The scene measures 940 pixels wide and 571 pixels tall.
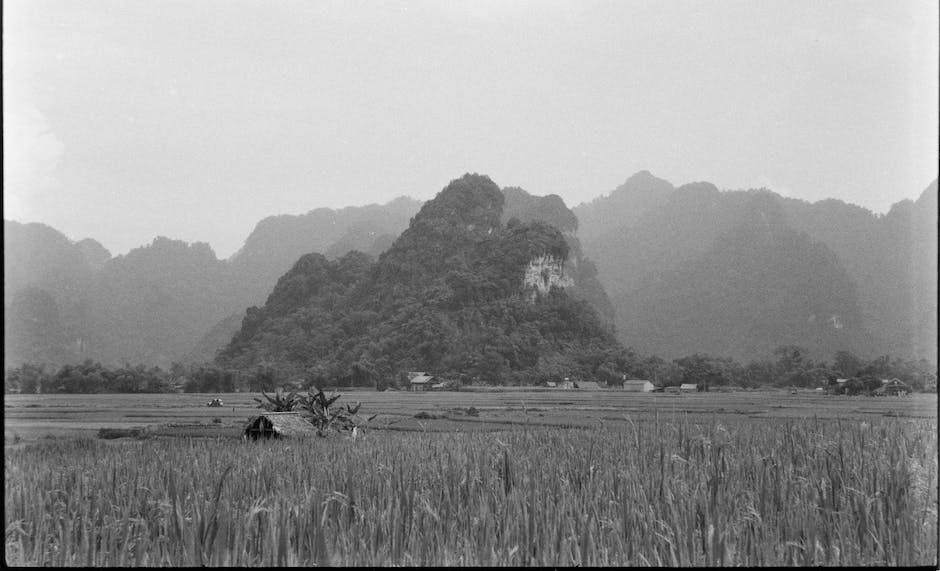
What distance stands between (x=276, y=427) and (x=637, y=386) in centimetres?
2910

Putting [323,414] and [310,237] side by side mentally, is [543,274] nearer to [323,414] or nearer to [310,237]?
[310,237]

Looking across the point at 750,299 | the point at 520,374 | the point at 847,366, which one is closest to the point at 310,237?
the point at 520,374

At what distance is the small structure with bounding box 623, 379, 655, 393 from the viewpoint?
34.1m

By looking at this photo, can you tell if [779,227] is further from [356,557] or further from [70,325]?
[356,557]

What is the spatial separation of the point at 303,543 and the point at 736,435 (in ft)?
14.6

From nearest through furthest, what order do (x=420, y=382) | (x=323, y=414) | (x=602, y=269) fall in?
(x=323, y=414)
(x=420, y=382)
(x=602, y=269)

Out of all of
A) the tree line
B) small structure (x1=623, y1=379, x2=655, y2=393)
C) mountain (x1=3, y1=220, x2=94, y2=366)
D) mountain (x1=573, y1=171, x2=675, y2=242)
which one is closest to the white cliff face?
the tree line

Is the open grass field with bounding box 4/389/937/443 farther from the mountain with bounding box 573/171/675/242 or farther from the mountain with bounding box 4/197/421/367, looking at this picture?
the mountain with bounding box 573/171/675/242

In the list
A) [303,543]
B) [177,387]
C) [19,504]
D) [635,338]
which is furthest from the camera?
[635,338]

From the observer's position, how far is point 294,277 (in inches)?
1642

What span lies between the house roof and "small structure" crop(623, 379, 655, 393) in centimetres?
2675

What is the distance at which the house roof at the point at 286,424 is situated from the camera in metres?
8.35

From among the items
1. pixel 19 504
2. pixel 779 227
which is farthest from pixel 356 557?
pixel 779 227

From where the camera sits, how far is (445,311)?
142 ft
